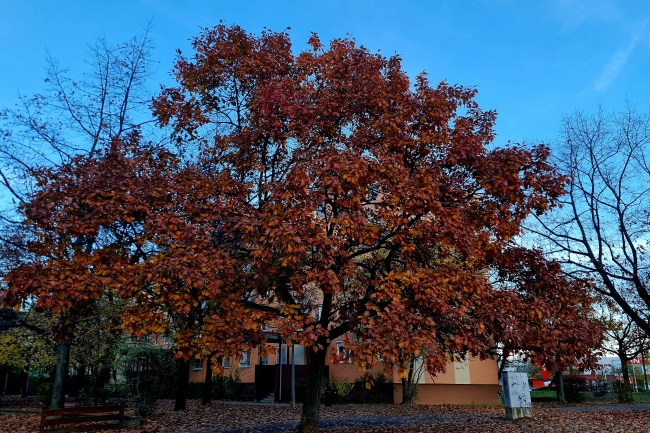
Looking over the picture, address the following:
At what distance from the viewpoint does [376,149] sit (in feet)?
33.0

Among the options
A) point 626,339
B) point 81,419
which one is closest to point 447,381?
point 626,339

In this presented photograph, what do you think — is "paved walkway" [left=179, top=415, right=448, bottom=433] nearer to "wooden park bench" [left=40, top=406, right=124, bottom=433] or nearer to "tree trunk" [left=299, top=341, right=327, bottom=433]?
"tree trunk" [left=299, top=341, right=327, bottom=433]

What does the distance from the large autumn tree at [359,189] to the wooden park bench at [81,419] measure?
243 inches

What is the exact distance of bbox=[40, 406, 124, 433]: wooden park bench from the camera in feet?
40.6

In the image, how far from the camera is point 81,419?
13031 mm

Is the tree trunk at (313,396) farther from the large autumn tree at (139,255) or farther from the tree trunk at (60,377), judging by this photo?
the tree trunk at (60,377)

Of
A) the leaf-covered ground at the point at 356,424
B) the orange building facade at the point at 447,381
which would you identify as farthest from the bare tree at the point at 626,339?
the leaf-covered ground at the point at 356,424

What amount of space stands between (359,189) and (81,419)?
32.0ft

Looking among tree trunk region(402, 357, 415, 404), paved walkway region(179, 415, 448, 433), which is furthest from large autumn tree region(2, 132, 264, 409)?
tree trunk region(402, 357, 415, 404)

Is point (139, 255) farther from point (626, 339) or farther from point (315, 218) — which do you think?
point (626, 339)

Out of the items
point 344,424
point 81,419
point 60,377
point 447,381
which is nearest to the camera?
point 81,419

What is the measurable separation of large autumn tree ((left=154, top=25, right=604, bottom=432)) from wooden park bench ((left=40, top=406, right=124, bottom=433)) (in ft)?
20.3

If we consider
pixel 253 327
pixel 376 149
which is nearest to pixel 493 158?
pixel 376 149

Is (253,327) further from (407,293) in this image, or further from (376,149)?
(376,149)
